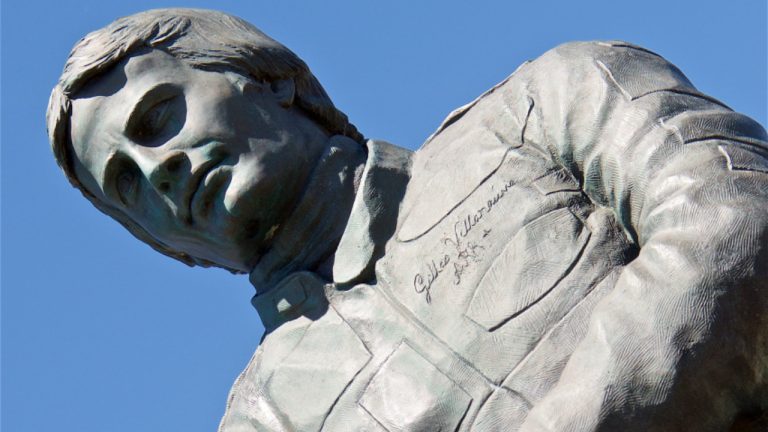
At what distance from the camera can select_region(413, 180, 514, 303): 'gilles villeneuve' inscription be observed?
19.4ft

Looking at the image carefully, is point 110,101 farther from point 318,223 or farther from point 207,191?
point 318,223

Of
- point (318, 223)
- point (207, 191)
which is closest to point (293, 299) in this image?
point (318, 223)

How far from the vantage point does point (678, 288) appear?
513 centimetres

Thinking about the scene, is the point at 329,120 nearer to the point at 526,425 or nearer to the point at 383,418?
the point at 383,418

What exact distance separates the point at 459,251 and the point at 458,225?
0.11 metres

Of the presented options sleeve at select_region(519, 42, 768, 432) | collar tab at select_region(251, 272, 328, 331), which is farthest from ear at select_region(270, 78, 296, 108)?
sleeve at select_region(519, 42, 768, 432)

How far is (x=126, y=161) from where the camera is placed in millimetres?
6547

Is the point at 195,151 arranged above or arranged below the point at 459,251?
above

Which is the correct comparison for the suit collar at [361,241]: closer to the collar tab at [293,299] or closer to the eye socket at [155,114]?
the collar tab at [293,299]

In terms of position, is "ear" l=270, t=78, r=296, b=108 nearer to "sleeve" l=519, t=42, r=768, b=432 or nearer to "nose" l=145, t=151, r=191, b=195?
"nose" l=145, t=151, r=191, b=195

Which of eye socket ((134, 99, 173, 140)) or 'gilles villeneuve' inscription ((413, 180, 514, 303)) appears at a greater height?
eye socket ((134, 99, 173, 140))

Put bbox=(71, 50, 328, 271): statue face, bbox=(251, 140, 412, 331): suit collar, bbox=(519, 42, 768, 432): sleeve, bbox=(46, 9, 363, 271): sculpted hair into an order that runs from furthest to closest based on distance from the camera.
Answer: bbox=(46, 9, 363, 271): sculpted hair
bbox=(71, 50, 328, 271): statue face
bbox=(251, 140, 412, 331): suit collar
bbox=(519, 42, 768, 432): sleeve

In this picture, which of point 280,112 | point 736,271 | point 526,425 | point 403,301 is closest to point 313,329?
point 403,301
